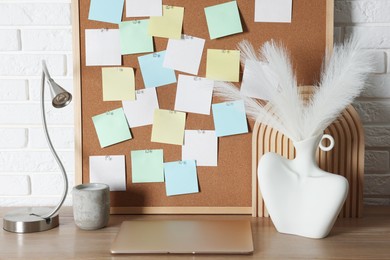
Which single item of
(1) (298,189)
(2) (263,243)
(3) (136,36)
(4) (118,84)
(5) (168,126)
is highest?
(3) (136,36)

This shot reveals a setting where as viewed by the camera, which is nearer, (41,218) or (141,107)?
(41,218)

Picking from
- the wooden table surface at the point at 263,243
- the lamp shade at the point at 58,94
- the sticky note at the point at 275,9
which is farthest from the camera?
the sticky note at the point at 275,9

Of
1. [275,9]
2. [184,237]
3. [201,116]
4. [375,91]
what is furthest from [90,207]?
[375,91]

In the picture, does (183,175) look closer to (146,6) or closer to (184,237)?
(184,237)

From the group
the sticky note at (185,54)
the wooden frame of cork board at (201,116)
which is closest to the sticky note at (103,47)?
the wooden frame of cork board at (201,116)

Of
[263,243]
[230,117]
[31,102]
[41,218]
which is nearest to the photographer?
[263,243]

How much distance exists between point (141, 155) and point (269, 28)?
18.2 inches

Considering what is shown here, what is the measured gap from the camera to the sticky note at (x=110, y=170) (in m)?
1.45

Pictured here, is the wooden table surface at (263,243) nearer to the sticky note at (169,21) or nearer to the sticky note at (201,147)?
the sticky note at (201,147)

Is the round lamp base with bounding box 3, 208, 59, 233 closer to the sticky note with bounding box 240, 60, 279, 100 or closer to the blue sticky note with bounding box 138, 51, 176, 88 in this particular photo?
the blue sticky note with bounding box 138, 51, 176, 88

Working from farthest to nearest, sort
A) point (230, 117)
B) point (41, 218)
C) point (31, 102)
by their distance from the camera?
point (31, 102), point (230, 117), point (41, 218)

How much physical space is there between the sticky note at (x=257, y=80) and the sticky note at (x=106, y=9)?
351 mm

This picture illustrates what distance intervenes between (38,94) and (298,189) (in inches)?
29.7

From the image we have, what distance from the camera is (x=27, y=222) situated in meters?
1.31
